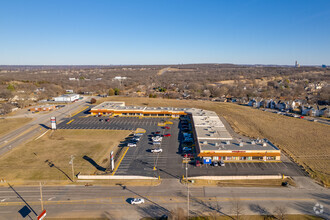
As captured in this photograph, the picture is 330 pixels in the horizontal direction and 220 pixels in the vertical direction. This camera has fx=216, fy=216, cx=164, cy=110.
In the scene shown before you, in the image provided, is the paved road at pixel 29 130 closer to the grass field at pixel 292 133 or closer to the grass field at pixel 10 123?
the grass field at pixel 10 123

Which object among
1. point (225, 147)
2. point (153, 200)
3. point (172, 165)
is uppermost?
point (225, 147)

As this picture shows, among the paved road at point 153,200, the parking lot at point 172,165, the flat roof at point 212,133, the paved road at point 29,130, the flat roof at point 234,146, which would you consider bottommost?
the paved road at point 153,200

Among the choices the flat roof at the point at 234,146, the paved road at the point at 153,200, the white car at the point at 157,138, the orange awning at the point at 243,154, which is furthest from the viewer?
the white car at the point at 157,138

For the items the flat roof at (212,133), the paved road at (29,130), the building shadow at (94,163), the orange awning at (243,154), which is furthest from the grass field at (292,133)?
the paved road at (29,130)

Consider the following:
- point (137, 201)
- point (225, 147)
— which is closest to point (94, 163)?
point (137, 201)

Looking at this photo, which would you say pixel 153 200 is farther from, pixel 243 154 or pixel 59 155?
pixel 59 155

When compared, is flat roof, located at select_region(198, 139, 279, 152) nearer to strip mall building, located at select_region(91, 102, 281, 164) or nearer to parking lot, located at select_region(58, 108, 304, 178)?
strip mall building, located at select_region(91, 102, 281, 164)
